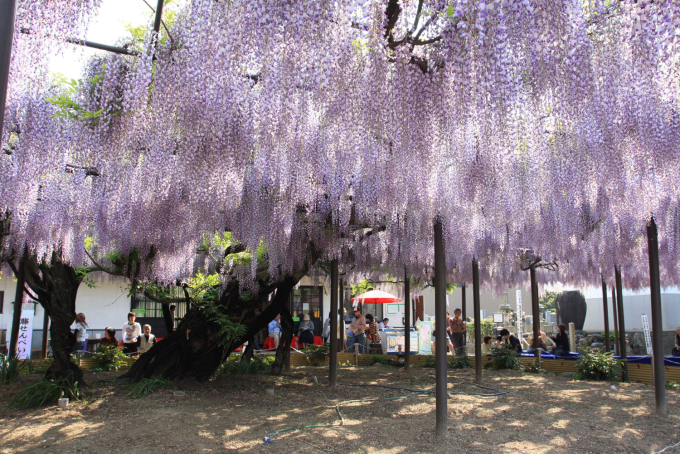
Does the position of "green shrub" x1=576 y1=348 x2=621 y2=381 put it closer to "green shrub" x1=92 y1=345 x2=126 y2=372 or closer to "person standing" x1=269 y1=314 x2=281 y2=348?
"person standing" x1=269 y1=314 x2=281 y2=348

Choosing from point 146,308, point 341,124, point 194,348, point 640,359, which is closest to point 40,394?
point 194,348

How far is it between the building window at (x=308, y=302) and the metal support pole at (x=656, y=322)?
13708 millimetres

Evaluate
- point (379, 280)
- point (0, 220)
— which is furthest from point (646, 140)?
point (379, 280)

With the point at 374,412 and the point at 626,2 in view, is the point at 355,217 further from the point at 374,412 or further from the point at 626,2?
the point at 626,2

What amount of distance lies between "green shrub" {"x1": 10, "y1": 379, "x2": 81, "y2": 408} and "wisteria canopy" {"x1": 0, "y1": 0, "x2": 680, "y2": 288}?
1.95 meters

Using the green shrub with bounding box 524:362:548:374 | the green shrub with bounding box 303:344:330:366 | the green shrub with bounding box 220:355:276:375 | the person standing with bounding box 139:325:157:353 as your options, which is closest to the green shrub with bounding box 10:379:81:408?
the green shrub with bounding box 220:355:276:375

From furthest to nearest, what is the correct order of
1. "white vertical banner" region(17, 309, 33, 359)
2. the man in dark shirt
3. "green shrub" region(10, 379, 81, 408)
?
1. the man in dark shirt
2. "white vertical banner" region(17, 309, 33, 359)
3. "green shrub" region(10, 379, 81, 408)

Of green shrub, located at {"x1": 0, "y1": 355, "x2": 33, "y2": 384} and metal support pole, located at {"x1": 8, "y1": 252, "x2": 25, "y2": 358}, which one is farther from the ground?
metal support pole, located at {"x1": 8, "y1": 252, "x2": 25, "y2": 358}

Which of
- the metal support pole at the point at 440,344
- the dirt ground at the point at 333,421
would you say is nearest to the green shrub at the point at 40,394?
the dirt ground at the point at 333,421

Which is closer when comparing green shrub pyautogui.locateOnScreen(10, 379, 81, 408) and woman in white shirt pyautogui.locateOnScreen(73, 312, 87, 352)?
green shrub pyautogui.locateOnScreen(10, 379, 81, 408)

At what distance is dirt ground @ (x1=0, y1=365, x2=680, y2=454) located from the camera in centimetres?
415

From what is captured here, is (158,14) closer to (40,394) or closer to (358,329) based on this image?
(40,394)

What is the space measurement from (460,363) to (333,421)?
5564 mm

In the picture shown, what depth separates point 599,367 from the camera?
8.24m
